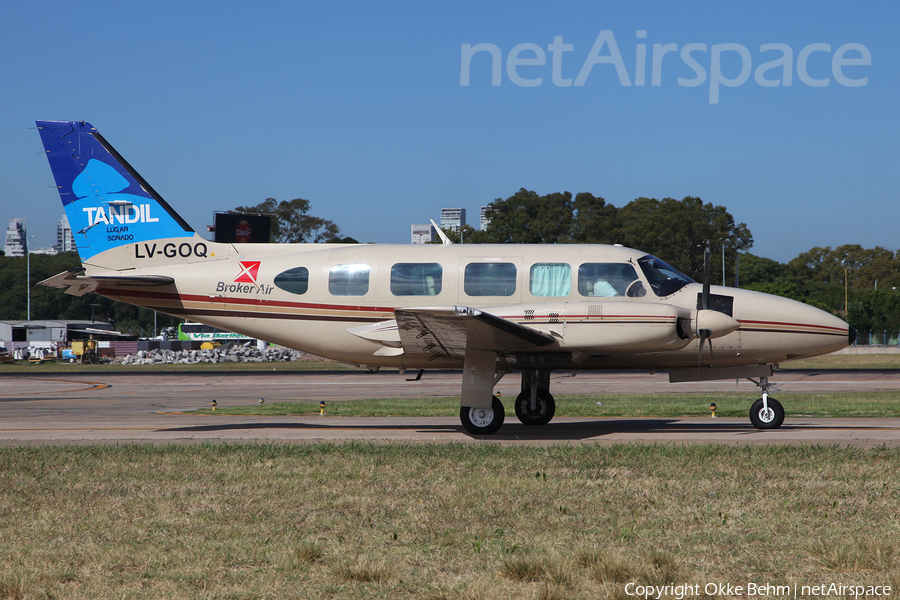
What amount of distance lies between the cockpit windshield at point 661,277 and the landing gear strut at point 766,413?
7.63 ft

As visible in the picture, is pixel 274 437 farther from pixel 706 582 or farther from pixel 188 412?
pixel 706 582

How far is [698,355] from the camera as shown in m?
13.3

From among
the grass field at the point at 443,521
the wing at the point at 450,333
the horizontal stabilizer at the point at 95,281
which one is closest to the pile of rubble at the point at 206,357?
the horizontal stabilizer at the point at 95,281

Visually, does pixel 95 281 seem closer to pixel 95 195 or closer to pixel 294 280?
pixel 95 195

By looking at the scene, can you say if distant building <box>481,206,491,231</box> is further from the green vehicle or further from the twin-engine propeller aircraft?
the twin-engine propeller aircraft

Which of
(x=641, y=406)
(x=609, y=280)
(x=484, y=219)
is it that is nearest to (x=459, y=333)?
(x=609, y=280)

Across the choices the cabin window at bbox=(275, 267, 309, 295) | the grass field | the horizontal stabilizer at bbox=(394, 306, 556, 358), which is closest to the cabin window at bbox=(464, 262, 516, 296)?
the horizontal stabilizer at bbox=(394, 306, 556, 358)

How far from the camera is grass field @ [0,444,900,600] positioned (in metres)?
5.25

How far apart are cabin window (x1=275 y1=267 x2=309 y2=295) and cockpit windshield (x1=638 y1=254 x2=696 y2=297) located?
6159mm

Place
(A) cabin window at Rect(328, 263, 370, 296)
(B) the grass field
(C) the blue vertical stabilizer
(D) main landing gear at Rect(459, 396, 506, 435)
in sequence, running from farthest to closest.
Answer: (C) the blue vertical stabilizer < (A) cabin window at Rect(328, 263, 370, 296) < (D) main landing gear at Rect(459, 396, 506, 435) < (B) the grass field

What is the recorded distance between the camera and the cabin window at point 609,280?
1304 centimetres

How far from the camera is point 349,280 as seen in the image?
45.1 feet

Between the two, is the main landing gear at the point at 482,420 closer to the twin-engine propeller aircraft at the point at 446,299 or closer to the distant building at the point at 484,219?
the twin-engine propeller aircraft at the point at 446,299

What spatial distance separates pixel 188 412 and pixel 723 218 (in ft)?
224
